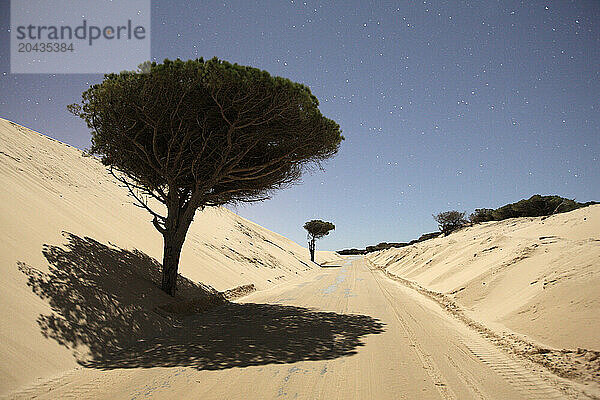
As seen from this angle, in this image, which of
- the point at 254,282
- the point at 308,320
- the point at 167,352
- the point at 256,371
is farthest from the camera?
the point at 254,282

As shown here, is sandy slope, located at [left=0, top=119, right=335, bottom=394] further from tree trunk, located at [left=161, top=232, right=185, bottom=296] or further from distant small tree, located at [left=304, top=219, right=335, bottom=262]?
distant small tree, located at [left=304, top=219, right=335, bottom=262]

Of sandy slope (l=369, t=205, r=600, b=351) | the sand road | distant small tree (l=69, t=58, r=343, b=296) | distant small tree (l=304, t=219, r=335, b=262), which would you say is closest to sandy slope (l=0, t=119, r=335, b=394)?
the sand road

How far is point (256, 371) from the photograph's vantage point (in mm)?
5430

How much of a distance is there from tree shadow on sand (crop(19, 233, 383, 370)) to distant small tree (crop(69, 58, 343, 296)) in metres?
2.24

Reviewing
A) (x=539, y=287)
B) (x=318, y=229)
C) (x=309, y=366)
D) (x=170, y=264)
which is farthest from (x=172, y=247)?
(x=318, y=229)

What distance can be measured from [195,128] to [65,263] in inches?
224

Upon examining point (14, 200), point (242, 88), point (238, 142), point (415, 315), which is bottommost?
point (415, 315)

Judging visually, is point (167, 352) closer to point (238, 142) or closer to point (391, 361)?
point (391, 361)

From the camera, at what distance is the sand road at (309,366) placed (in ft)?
15.1

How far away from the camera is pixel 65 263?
28.0ft

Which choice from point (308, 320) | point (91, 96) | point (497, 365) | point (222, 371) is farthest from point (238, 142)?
point (497, 365)

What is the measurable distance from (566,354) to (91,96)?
14.0 meters

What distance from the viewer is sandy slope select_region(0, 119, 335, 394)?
5.68m

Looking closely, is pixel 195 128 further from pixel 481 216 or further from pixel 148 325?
pixel 481 216
